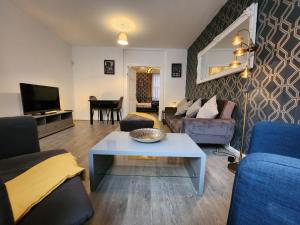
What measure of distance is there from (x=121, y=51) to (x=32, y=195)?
523cm

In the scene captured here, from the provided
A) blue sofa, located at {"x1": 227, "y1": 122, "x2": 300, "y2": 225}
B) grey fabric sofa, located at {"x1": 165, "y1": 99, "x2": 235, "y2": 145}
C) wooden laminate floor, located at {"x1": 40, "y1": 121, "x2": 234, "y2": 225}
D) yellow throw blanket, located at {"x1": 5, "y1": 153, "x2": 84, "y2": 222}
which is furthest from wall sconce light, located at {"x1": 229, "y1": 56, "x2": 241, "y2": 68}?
yellow throw blanket, located at {"x1": 5, "y1": 153, "x2": 84, "y2": 222}

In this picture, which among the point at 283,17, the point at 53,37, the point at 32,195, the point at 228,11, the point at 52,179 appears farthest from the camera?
the point at 53,37

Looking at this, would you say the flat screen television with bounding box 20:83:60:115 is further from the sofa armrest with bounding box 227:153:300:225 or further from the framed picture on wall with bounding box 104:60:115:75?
the sofa armrest with bounding box 227:153:300:225

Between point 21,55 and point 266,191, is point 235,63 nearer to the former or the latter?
point 266,191

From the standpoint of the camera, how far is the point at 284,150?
3.40 feet

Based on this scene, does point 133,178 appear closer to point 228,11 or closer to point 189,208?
point 189,208

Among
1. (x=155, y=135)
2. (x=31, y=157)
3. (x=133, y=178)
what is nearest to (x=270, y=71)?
(x=155, y=135)

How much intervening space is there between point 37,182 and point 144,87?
905 centimetres

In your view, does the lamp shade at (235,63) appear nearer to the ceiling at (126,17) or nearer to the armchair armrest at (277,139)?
the ceiling at (126,17)

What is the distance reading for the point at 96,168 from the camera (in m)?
1.42

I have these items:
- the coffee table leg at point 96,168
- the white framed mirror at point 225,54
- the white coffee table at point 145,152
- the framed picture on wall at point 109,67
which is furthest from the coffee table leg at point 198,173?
the framed picture on wall at point 109,67

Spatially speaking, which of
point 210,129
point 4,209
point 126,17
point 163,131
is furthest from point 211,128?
point 126,17

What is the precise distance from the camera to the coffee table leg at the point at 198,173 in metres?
1.35

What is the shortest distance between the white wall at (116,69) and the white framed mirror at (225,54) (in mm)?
1544
